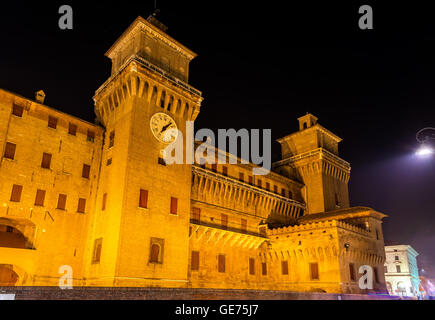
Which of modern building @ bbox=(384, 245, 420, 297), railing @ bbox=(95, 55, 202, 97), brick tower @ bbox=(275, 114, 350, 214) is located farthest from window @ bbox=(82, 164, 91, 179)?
modern building @ bbox=(384, 245, 420, 297)

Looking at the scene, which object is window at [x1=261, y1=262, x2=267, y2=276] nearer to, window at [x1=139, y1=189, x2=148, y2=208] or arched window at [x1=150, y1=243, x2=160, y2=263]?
arched window at [x1=150, y1=243, x2=160, y2=263]

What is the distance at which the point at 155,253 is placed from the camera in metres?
28.7

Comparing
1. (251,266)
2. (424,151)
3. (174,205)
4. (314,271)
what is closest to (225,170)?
(174,205)

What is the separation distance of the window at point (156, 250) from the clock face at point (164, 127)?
9425 mm

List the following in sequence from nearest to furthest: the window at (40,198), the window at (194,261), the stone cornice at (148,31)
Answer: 1. the window at (40,198)
2. the stone cornice at (148,31)
3. the window at (194,261)

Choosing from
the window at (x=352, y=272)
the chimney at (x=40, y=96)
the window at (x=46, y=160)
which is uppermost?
the chimney at (x=40, y=96)

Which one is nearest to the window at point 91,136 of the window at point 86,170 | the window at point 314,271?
the window at point 86,170

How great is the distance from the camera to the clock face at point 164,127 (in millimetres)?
32062

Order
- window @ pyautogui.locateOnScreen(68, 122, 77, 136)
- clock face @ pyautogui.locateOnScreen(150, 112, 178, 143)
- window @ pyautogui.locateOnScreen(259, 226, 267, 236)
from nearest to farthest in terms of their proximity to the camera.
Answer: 1. window @ pyautogui.locateOnScreen(68, 122, 77, 136)
2. clock face @ pyautogui.locateOnScreen(150, 112, 178, 143)
3. window @ pyautogui.locateOnScreen(259, 226, 267, 236)

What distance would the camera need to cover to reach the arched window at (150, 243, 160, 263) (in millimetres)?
28312

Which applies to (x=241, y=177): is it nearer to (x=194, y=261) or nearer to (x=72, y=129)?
(x=194, y=261)

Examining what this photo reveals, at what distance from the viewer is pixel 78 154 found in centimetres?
3127

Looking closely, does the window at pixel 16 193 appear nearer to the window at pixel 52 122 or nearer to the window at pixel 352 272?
the window at pixel 52 122

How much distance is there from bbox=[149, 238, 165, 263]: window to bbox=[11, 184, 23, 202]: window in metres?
10.9
